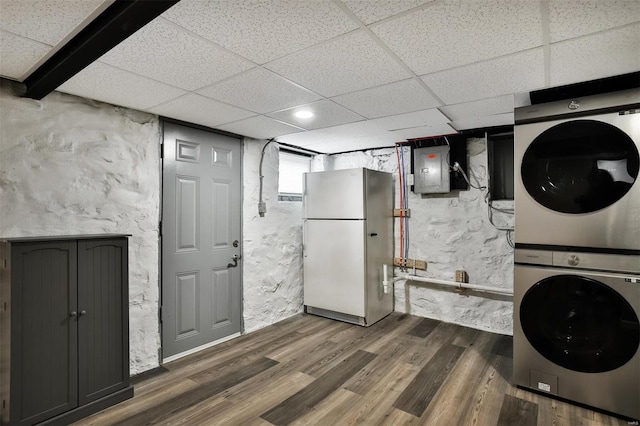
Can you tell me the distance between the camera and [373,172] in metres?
3.74

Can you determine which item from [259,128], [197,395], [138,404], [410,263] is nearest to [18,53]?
[259,128]

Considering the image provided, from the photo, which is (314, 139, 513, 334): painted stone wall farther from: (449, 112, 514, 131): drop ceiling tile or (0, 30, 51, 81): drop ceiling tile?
(0, 30, 51, 81): drop ceiling tile

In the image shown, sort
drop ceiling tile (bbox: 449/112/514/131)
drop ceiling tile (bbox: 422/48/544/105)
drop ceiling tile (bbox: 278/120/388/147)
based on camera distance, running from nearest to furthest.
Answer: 1. drop ceiling tile (bbox: 422/48/544/105)
2. drop ceiling tile (bbox: 449/112/514/131)
3. drop ceiling tile (bbox: 278/120/388/147)

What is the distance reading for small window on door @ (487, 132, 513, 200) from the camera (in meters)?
3.35

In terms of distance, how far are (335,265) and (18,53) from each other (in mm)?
3137

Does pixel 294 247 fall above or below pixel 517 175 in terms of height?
below

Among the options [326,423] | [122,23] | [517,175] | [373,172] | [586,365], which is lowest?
[326,423]

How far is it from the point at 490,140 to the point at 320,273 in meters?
2.45

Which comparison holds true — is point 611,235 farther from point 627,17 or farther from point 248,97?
point 248,97

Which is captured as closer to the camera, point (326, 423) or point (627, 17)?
point (627, 17)

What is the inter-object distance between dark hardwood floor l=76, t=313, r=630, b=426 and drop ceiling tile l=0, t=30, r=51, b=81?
7.10 feet

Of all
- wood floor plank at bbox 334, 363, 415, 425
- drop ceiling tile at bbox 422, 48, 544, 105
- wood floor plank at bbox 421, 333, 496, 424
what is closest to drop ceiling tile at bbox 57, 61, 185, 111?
drop ceiling tile at bbox 422, 48, 544, 105

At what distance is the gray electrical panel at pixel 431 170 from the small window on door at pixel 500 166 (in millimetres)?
440

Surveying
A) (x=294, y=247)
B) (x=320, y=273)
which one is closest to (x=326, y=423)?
(x=320, y=273)
